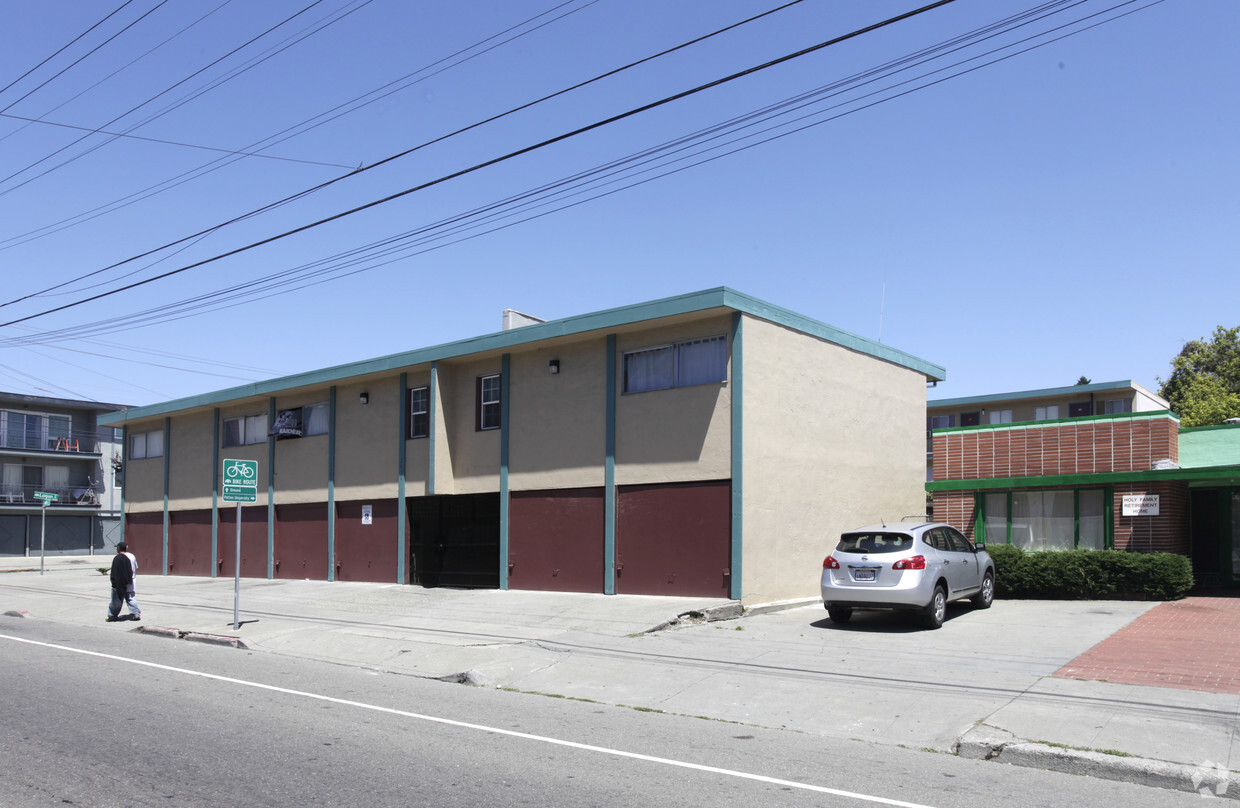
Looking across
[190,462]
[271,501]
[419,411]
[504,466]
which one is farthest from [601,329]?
[190,462]

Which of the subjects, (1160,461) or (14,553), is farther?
(14,553)

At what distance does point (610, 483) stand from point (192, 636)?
26.3 ft

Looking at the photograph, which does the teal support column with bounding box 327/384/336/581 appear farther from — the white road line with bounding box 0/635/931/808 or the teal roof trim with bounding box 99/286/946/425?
the white road line with bounding box 0/635/931/808

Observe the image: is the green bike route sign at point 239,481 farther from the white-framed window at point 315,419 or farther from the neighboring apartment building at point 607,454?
the white-framed window at point 315,419

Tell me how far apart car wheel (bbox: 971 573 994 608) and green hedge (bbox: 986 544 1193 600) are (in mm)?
1131

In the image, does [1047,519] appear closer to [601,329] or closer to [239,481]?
[601,329]

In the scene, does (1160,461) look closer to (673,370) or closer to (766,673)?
(673,370)

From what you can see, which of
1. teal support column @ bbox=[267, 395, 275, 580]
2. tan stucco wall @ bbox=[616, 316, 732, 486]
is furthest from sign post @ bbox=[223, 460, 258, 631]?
teal support column @ bbox=[267, 395, 275, 580]

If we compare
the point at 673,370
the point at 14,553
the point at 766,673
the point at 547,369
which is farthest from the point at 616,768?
the point at 14,553

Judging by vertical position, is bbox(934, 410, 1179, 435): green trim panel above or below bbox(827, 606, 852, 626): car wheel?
above

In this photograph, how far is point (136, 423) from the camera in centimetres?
3478

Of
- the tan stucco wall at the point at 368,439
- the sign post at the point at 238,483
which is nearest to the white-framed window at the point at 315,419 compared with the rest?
the tan stucco wall at the point at 368,439

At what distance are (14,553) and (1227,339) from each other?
219ft

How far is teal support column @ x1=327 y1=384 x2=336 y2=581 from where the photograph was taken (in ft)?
83.6
